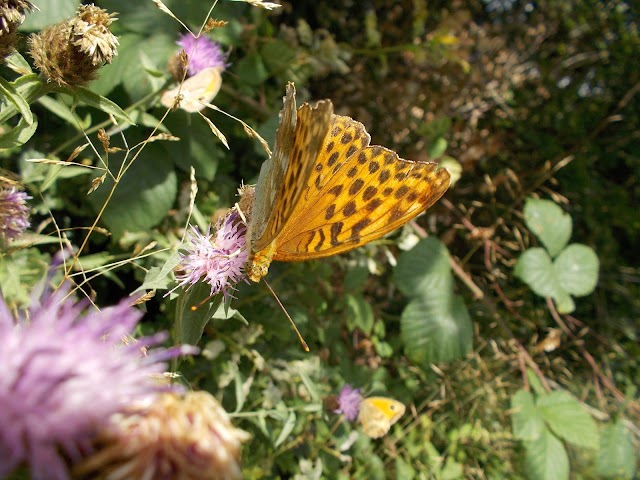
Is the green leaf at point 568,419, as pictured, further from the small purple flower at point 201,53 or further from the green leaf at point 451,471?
the small purple flower at point 201,53

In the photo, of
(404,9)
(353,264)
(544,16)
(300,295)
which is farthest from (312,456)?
(544,16)

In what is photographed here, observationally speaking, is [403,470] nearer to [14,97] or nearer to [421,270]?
[421,270]

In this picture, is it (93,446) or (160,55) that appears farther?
(160,55)

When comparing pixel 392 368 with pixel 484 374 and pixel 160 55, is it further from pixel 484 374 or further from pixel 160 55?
pixel 160 55

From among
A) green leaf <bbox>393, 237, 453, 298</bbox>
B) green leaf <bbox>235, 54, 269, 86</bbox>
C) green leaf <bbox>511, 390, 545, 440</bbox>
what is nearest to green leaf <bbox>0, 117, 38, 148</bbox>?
green leaf <bbox>235, 54, 269, 86</bbox>

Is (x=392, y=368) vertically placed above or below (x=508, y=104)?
below

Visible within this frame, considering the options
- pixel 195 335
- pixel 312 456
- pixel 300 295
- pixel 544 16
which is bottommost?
pixel 312 456
